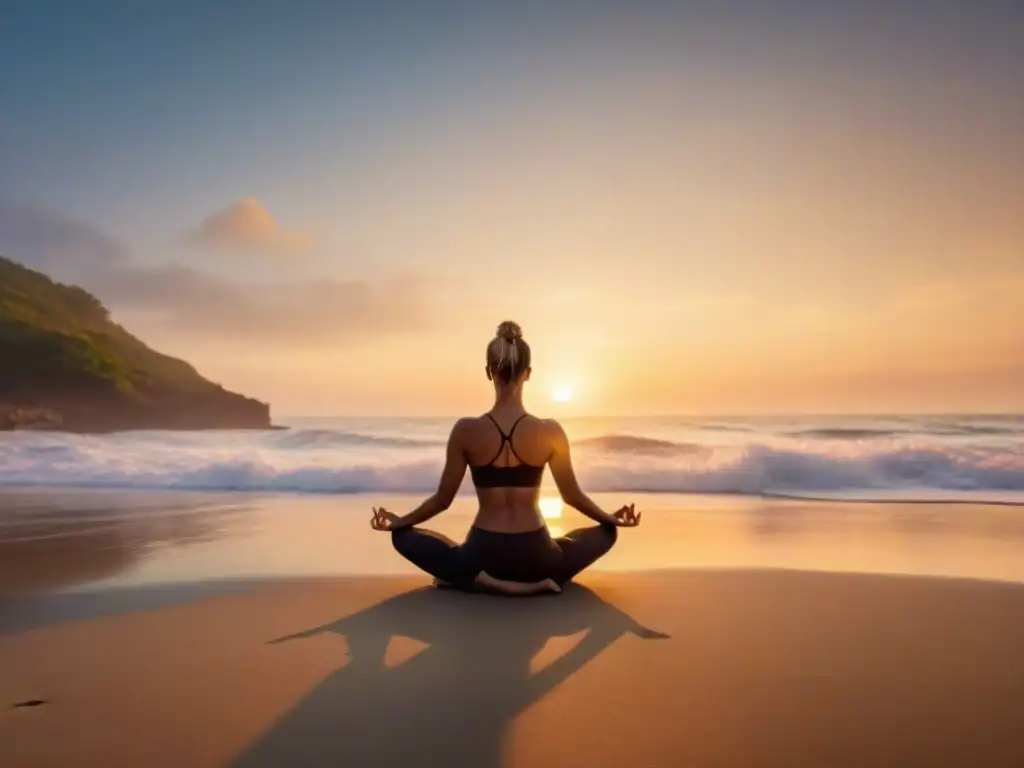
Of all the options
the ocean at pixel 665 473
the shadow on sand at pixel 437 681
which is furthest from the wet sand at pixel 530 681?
the ocean at pixel 665 473

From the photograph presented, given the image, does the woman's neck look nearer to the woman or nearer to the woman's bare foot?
the woman

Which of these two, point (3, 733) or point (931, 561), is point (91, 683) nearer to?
point (3, 733)

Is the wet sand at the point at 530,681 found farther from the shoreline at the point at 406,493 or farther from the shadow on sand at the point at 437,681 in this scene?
the shoreline at the point at 406,493

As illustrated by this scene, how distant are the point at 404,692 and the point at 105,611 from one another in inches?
104

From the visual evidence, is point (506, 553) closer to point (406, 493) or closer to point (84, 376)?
point (406, 493)

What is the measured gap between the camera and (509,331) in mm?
4965

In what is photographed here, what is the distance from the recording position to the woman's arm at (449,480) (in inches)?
195

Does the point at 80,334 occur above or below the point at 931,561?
above

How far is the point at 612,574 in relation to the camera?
19.7 ft

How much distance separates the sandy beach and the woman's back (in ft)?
1.93

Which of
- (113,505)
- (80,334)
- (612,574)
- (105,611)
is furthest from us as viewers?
(80,334)

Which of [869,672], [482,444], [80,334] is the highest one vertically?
[80,334]

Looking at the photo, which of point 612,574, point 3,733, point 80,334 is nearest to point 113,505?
point 612,574

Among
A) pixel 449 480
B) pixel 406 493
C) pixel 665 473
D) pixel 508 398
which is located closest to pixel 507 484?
pixel 449 480
